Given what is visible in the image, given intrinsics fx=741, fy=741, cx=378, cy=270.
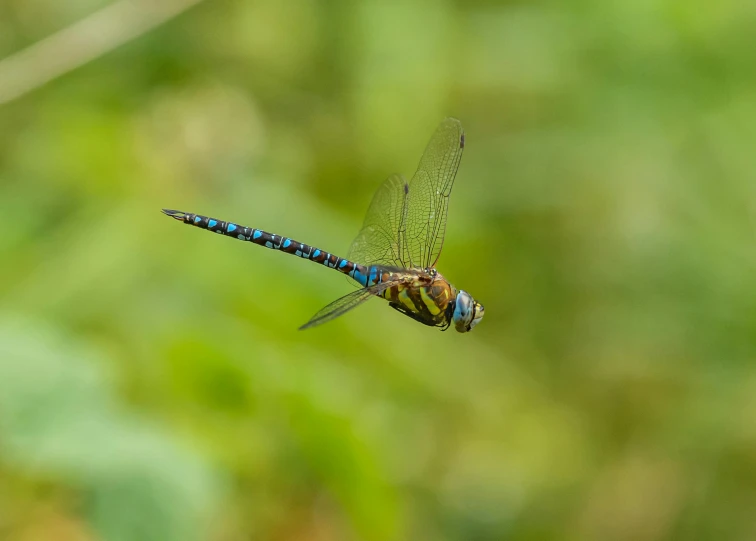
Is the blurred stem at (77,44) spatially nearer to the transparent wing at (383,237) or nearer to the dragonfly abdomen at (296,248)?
the dragonfly abdomen at (296,248)

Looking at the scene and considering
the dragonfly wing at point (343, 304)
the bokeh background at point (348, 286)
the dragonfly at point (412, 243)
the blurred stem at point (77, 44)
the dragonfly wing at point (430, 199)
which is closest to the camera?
the dragonfly wing at point (343, 304)

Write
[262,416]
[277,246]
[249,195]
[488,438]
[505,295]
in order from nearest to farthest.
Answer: [262,416] → [277,246] → [249,195] → [488,438] → [505,295]

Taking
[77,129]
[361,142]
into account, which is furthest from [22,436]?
[361,142]

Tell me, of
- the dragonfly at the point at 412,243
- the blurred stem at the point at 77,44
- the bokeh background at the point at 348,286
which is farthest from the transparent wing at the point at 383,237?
the blurred stem at the point at 77,44

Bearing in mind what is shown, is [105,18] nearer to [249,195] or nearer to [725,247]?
[249,195]

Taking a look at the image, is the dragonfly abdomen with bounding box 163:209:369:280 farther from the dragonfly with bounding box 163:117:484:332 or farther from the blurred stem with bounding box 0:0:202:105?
the blurred stem with bounding box 0:0:202:105

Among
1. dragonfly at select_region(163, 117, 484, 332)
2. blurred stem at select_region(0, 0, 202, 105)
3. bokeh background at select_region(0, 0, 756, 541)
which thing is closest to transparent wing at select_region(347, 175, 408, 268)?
dragonfly at select_region(163, 117, 484, 332)

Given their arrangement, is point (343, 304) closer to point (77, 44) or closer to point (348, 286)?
point (348, 286)
